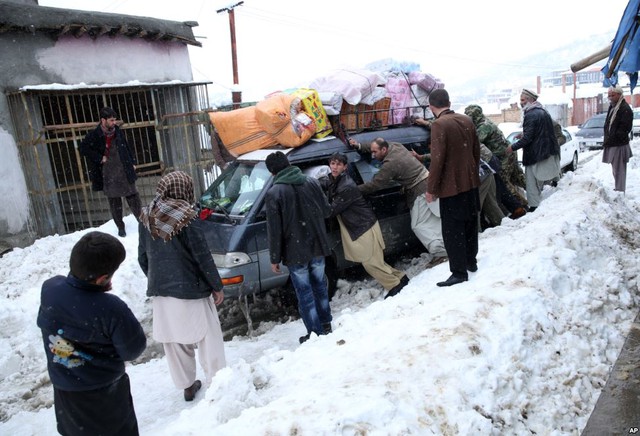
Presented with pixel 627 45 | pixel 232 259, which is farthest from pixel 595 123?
pixel 232 259

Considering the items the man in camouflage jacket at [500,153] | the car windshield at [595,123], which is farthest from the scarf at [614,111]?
the car windshield at [595,123]

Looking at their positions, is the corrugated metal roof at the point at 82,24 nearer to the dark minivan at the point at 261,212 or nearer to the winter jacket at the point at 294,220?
the dark minivan at the point at 261,212

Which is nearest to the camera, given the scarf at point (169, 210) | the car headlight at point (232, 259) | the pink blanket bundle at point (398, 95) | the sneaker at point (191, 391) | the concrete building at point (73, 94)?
the scarf at point (169, 210)

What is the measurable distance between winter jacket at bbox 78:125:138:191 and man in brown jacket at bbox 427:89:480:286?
4.92 m

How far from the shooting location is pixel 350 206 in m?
5.77

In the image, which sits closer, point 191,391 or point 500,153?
point 191,391

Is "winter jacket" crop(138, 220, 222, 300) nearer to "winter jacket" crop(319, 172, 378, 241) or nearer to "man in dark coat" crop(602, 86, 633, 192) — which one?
"winter jacket" crop(319, 172, 378, 241)

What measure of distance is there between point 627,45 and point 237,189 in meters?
4.55

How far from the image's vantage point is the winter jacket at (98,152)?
7473 millimetres

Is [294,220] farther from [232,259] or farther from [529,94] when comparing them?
[529,94]

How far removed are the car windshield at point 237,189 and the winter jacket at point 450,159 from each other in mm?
2085

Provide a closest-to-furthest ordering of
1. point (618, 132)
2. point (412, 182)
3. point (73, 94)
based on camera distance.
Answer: point (412, 182)
point (618, 132)
point (73, 94)

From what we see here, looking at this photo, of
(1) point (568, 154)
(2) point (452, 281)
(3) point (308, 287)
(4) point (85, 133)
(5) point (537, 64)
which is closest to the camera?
(2) point (452, 281)

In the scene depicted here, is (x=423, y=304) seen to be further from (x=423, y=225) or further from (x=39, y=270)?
(x=39, y=270)
